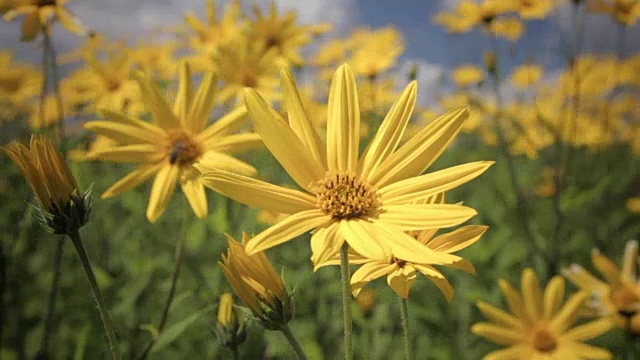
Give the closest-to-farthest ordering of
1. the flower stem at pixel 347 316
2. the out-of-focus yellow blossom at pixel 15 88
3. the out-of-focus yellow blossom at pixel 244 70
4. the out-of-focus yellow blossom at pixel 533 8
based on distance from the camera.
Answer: the flower stem at pixel 347 316
the out-of-focus yellow blossom at pixel 244 70
the out-of-focus yellow blossom at pixel 533 8
the out-of-focus yellow blossom at pixel 15 88

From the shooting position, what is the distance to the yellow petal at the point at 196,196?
52.7 inches

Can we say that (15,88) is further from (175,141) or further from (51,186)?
(51,186)

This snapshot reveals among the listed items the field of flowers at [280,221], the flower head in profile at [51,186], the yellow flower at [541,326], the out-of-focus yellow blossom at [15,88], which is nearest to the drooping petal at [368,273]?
the field of flowers at [280,221]

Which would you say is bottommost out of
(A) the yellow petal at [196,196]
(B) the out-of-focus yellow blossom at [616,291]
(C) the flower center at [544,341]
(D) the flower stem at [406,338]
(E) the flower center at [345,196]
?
(C) the flower center at [544,341]

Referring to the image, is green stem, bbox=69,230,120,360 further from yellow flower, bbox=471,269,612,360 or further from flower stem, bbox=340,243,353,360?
yellow flower, bbox=471,269,612,360

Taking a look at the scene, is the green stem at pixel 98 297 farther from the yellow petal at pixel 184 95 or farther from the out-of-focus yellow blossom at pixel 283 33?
the out-of-focus yellow blossom at pixel 283 33

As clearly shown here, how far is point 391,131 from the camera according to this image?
3.05 ft

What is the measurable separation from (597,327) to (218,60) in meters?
1.58

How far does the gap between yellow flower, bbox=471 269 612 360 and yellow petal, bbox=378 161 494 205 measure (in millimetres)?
1003

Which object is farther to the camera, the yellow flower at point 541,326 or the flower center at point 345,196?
the yellow flower at point 541,326

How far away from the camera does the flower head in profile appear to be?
90cm

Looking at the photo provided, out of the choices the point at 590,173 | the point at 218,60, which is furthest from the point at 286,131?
the point at 590,173

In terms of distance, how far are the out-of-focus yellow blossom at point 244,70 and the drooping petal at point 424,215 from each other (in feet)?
4.40

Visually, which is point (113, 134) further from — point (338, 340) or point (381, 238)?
point (338, 340)
